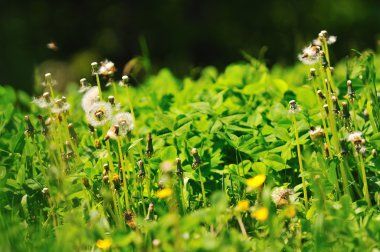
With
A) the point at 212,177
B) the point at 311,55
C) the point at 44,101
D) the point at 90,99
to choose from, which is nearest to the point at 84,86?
the point at 90,99

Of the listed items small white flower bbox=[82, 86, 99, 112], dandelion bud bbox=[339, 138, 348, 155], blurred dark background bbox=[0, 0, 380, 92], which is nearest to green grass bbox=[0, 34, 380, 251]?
dandelion bud bbox=[339, 138, 348, 155]

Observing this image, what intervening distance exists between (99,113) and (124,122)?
95mm

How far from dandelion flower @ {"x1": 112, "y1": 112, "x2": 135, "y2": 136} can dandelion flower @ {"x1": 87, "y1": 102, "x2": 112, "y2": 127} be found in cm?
3

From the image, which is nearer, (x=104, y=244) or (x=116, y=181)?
(x=104, y=244)

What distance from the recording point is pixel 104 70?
2.68 m

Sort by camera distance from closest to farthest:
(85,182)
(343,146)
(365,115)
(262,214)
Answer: (262,214)
(343,146)
(85,182)
(365,115)

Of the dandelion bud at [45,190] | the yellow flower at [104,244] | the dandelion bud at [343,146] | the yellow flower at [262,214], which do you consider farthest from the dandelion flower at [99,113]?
the dandelion bud at [343,146]

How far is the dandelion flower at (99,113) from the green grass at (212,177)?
0.10 metres

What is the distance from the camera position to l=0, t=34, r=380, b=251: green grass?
2230 mm

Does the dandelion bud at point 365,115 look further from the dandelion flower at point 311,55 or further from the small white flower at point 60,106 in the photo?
the small white flower at point 60,106

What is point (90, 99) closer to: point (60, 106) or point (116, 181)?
point (60, 106)

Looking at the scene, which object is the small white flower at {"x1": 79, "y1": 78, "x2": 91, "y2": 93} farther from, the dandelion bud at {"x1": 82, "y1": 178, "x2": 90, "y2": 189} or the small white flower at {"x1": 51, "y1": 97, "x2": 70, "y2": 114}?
the dandelion bud at {"x1": 82, "y1": 178, "x2": 90, "y2": 189}

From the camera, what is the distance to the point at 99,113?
2.60m

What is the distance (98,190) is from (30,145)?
40 centimetres
